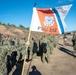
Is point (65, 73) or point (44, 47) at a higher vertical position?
point (44, 47)

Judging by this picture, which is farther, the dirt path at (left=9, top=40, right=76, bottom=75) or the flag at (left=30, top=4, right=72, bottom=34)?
the dirt path at (left=9, top=40, right=76, bottom=75)

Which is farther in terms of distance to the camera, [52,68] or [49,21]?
[52,68]

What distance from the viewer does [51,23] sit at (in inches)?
340

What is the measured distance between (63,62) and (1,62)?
26.6 feet

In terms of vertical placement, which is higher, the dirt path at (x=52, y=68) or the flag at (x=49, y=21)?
the flag at (x=49, y=21)

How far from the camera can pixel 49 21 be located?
8.63 m

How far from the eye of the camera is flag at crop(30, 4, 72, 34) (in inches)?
333

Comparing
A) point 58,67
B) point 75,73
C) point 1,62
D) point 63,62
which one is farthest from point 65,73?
point 1,62

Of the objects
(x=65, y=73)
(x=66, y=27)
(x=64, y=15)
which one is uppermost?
(x=64, y=15)

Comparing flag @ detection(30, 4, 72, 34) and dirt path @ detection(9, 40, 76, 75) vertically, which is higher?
flag @ detection(30, 4, 72, 34)

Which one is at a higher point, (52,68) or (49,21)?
(49,21)

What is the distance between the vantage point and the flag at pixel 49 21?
27.8ft

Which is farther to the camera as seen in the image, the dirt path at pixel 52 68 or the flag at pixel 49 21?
the dirt path at pixel 52 68

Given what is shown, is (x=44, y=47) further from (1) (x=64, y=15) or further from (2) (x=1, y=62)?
(2) (x=1, y=62)
